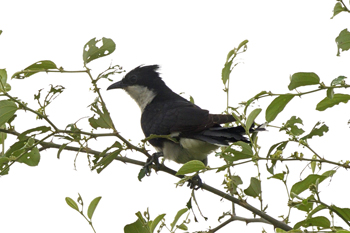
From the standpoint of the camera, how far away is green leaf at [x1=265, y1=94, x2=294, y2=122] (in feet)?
6.04

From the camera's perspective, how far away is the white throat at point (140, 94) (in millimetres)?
5133

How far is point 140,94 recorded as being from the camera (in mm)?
5195

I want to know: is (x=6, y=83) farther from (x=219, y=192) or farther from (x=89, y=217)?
(x=219, y=192)

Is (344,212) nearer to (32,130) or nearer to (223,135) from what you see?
(32,130)

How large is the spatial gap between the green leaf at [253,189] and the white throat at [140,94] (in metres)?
2.76

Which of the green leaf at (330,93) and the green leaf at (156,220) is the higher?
the green leaf at (330,93)

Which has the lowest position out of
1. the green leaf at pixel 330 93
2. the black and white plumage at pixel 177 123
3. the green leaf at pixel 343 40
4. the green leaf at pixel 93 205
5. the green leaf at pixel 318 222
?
the green leaf at pixel 318 222

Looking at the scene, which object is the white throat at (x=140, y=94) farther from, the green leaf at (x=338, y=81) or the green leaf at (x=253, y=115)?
the green leaf at (x=338, y=81)

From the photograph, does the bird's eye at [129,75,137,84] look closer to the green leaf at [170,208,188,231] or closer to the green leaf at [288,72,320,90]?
the green leaf at [170,208,188,231]

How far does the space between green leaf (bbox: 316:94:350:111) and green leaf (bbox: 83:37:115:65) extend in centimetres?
107

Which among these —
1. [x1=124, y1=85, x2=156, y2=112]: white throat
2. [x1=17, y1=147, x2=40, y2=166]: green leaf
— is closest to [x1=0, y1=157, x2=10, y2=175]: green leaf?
[x1=17, y1=147, x2=40, y2=166]: green leaf

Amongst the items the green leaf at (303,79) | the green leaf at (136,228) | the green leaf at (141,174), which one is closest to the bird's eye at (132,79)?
the green leaf at (141,174)

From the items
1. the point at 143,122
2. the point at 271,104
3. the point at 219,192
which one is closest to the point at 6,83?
the point at 219,192

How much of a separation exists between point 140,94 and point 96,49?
9.14 feet
